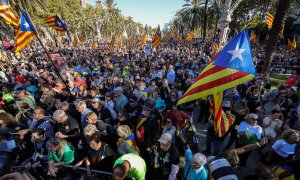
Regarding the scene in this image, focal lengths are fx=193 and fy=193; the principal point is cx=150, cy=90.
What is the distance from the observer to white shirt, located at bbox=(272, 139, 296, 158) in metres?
3.86

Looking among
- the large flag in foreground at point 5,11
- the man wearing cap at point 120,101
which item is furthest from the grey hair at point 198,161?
the large flag in foreground at point 5,11

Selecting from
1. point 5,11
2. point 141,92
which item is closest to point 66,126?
point 141,92

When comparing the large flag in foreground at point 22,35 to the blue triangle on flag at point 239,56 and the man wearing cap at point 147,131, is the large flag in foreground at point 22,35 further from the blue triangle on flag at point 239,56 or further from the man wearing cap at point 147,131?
the blue triangle on flag at point 239,56

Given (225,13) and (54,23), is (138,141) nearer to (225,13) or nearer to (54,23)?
(54,23)

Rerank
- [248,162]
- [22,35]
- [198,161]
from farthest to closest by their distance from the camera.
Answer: [22,35], [248,162], [198,161]

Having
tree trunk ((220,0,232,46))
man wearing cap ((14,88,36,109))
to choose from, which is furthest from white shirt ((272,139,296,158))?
tree trunk ((220,0,232,46))

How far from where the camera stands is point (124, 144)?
3.62 m

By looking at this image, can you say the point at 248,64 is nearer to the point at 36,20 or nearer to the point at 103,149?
the point at 103,149

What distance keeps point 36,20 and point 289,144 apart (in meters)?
36.8

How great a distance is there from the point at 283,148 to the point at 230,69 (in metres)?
2.08

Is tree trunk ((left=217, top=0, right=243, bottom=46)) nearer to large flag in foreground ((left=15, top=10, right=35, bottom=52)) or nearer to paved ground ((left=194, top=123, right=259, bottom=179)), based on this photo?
paved ground ((left=194, top=123, right=259, bottom=179))

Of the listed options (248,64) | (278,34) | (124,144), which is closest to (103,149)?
(124,144)

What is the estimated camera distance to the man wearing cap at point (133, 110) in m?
5.76

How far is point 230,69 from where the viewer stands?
11.0 feet
